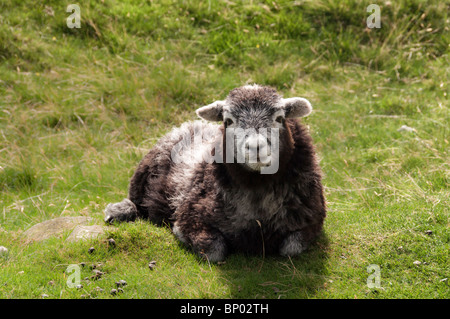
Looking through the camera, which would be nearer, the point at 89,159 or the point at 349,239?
the point at 349,239

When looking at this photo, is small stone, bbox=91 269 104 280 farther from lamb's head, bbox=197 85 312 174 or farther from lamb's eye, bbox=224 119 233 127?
lamb's eye, bbox=224 119 233 127

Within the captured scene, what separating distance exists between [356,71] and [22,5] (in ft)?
27.5

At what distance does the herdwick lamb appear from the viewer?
19.2 feet

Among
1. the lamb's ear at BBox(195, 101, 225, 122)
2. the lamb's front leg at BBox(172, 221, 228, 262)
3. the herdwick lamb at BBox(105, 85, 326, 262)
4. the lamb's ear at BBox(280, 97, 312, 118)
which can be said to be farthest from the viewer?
the lamb's ear at BBox(195, 101, 225, 122)

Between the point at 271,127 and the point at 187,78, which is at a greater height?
the point at 271,127

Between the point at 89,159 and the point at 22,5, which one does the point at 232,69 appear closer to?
the point at 89,159

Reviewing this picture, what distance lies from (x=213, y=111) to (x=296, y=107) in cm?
99

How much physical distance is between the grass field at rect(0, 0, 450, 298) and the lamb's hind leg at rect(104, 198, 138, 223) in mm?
228

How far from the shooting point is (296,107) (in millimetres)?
6195

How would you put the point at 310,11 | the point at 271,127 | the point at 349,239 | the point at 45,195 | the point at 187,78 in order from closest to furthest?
the point at 271,127
the point at 349,239
the point at 45,195
the point at 187,78
the point at 310,11

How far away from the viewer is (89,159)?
10055mm

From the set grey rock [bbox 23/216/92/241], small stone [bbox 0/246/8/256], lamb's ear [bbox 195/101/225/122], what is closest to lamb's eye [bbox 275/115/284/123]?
lamb's ear [bbox 195/101/225/122]
